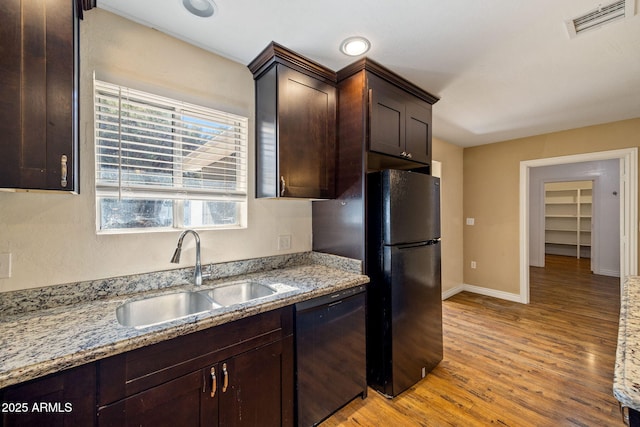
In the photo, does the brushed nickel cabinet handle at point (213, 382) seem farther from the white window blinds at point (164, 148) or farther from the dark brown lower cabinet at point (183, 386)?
the white window blinds at point (164, 148)

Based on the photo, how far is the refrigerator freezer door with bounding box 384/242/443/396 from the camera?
75.4 inches

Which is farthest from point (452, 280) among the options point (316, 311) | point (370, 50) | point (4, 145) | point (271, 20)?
point (4, 145)

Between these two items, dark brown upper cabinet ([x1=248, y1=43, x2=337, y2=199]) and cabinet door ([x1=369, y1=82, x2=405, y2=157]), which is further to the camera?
cabinet door ([x1=369, y1=82, x2=405, y2=157])

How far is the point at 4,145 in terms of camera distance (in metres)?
0.97

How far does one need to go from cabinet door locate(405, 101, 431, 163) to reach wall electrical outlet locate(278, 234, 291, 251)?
123 cm

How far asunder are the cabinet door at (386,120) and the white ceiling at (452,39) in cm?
22

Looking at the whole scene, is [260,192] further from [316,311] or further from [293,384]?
[293,384]

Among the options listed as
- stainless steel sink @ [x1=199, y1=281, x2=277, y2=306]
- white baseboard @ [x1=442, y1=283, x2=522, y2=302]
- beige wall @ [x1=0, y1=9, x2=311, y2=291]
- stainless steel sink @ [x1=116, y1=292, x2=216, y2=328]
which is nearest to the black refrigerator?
stainless steel sink @ [x1=199, y1=281, x2=277, y2=306]

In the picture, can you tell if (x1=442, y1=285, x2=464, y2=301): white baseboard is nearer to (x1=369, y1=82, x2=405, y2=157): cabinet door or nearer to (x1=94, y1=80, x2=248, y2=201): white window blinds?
(x1=369, y1=82, x2=405, y2=157): cabinet door

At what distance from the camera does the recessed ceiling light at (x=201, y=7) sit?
1412mm

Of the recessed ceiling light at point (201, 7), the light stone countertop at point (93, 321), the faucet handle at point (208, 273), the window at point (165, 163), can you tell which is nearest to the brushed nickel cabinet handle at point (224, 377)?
the light stone countertop at point (93, 321)

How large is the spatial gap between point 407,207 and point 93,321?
191 cm

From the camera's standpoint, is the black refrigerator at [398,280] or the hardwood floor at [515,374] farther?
the black refrigerator at [398,280]

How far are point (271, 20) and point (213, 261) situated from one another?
1541 mm
